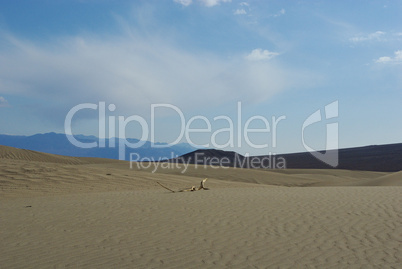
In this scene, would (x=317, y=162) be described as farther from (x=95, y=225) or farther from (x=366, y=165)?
(x=95, y=225)

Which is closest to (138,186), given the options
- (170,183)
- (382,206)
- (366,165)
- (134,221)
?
(170,183)

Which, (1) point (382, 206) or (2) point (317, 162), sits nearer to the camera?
(1) point (382, 206)

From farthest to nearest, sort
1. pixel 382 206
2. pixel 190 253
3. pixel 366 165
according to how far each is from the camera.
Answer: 1. pixel 366 165
2. pixel 382 206
3. pixel 190 253

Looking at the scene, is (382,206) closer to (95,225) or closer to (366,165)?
(95,225)

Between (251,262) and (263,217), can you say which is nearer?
(251,262)

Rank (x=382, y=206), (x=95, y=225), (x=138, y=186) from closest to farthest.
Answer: (x=95, y=225) < (x=382, y=206) < (x=138, y=186)

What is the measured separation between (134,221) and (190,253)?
2.58 m

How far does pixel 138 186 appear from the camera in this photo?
620 inches

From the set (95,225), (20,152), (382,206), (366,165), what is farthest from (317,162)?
(95,225)

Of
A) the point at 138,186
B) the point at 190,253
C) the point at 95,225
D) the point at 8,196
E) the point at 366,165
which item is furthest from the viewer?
the point at 366,165

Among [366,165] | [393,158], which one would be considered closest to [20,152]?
[366,165]

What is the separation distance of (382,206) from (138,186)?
396 inches

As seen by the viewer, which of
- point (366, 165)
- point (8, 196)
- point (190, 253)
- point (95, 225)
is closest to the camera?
point (190, 253)

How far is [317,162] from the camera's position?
52.3m
